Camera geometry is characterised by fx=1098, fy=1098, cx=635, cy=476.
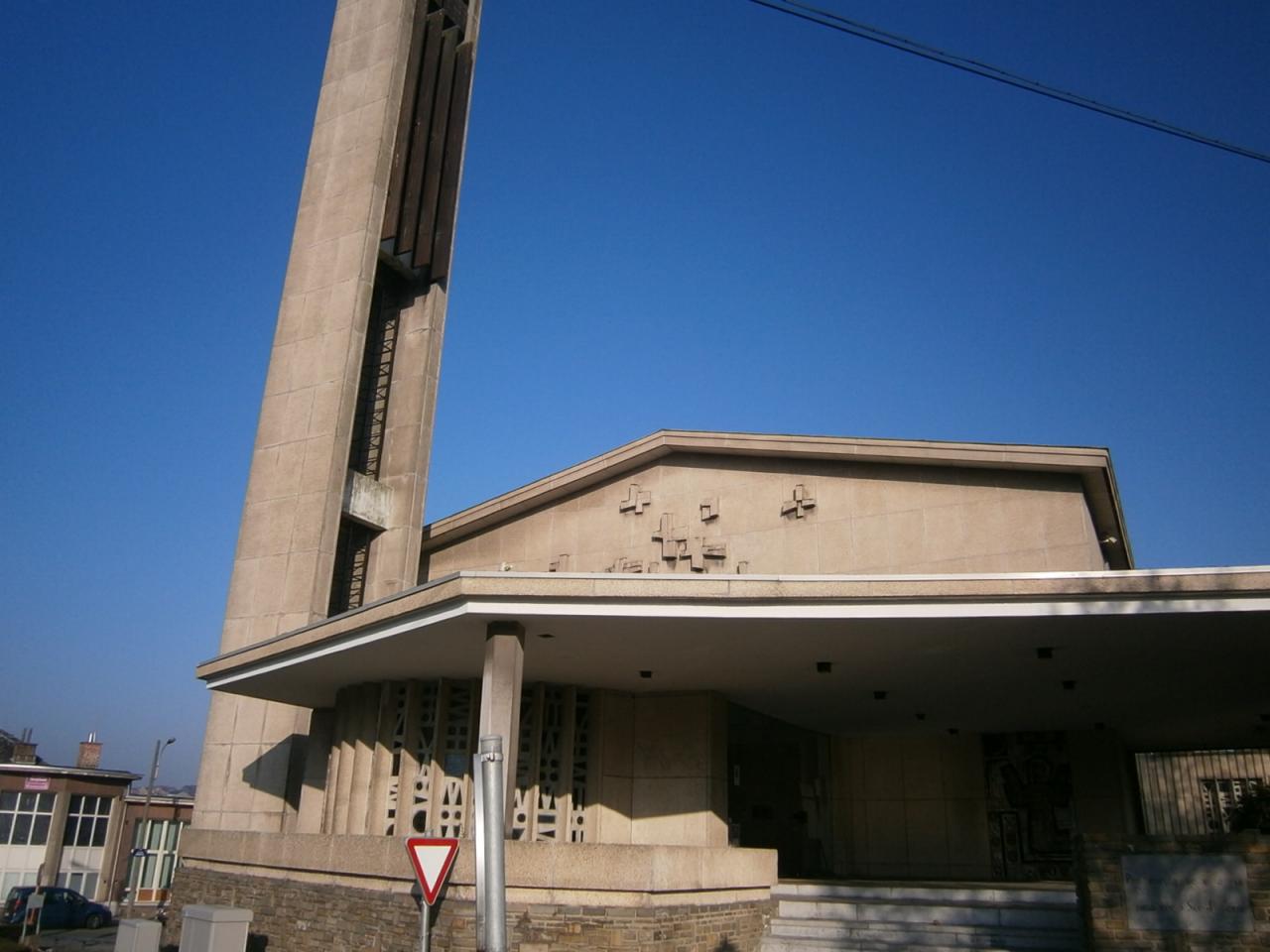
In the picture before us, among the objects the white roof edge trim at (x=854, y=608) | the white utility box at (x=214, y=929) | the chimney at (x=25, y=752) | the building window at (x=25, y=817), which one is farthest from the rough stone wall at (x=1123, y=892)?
the chimney at (x=25, y=752)

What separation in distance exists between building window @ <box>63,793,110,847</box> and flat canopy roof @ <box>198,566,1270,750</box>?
28906 millimetres

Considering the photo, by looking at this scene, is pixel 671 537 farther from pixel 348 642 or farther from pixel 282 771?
pixel 282 771

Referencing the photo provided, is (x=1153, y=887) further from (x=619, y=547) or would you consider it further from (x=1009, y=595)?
(x=619, y=547)

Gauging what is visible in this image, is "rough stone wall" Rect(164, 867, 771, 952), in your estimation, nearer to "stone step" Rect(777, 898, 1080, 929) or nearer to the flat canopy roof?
"stone step" Rect(777, 898, 1080, 929)

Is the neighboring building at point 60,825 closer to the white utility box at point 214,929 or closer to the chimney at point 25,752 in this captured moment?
the chimney at point 25,752

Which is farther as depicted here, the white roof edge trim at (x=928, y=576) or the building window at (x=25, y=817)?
the building window at (x=25, y=817)

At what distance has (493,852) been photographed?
710 cm

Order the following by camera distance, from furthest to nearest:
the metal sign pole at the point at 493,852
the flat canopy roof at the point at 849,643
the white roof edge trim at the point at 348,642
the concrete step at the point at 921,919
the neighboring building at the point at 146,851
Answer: the neighboring building at the point at 146,851 < the white roof edge trim at the point at 348,642 < the concrete step at the point at 921,919 < the flat canopy roof at the point at 849,643 < the metal sign pole at the point at 493,852

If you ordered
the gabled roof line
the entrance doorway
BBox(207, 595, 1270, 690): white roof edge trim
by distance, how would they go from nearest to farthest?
BBox(207, 595, 1270, 690): white roof edge trim, the gabled roof line, the entrance doorway

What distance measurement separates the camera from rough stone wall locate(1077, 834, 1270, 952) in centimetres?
1079

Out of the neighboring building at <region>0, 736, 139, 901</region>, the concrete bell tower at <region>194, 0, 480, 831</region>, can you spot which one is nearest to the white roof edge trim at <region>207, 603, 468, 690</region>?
the concrete bell tower at <region>194, 0, 480, 831</region>

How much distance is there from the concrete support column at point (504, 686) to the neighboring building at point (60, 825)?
117 feet

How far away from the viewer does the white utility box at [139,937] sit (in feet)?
49.4

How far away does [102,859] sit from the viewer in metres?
44.0
